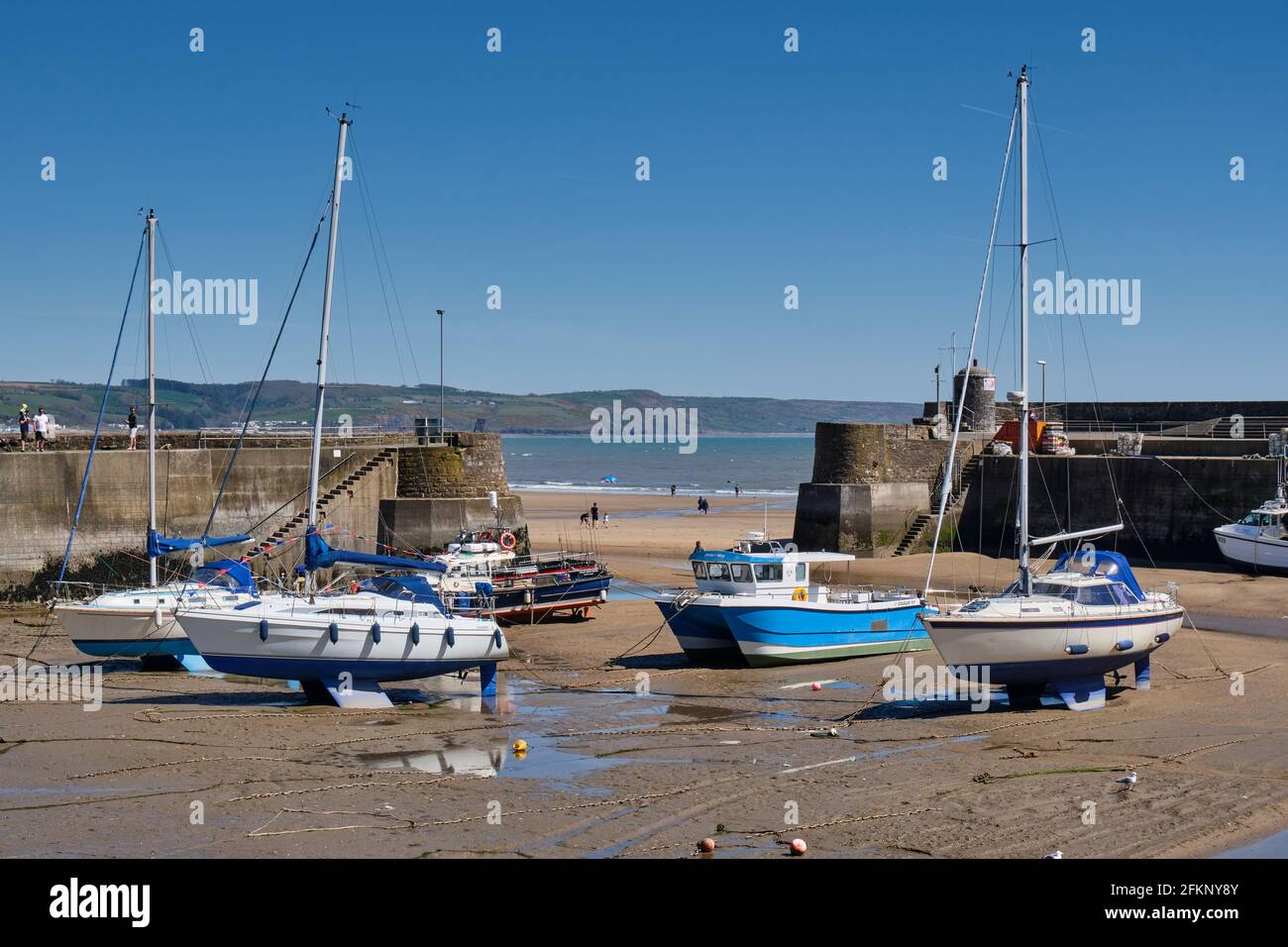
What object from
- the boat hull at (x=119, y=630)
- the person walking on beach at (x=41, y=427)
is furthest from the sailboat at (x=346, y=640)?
the person walking on beach at (x=41, y=427)

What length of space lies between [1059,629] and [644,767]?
266 inches

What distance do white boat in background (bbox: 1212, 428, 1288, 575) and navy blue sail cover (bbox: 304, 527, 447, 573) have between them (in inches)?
791

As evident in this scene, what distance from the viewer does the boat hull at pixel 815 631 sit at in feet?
77.5

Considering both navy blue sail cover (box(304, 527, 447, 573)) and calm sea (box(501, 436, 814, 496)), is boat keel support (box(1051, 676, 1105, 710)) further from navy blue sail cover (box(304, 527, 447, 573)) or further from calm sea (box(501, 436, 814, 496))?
calm sea (box(501, 436, 814, 496))

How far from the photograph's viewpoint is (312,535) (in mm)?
22172

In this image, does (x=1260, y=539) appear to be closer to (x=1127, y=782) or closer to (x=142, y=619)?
(x=1127, y=782)

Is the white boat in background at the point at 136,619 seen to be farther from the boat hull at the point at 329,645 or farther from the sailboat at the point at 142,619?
the boat hull at the point at 329,645

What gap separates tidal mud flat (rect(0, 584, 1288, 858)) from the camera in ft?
41.2

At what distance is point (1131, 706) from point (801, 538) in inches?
835

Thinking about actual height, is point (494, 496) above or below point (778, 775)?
above

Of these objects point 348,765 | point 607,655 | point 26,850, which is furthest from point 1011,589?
point 26,850

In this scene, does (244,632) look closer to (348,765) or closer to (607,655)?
(348,765)

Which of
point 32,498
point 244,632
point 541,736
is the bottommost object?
point 541,736

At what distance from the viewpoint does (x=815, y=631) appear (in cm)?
2397
